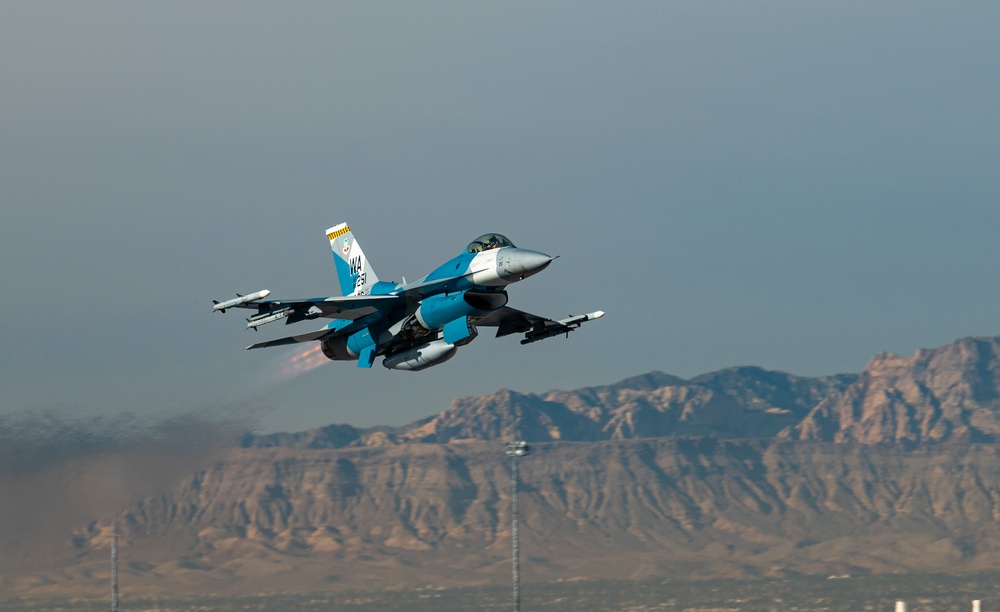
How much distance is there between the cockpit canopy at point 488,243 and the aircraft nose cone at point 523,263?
59.2 inches

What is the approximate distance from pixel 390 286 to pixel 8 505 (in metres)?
59.2

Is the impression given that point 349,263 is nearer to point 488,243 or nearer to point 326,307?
point 326,307

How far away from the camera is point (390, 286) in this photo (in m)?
69.6

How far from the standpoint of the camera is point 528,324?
7488cm

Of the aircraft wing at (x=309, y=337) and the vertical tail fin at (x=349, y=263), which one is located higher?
the vertical tail fin at (x=349, y=263)

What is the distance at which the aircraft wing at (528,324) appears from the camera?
241 ft

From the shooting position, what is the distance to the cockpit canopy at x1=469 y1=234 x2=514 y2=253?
213 feet

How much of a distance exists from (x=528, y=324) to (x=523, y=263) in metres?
12.5

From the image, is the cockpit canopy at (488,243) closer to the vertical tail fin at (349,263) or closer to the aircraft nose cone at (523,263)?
the aircraft nose cone at (523,263)

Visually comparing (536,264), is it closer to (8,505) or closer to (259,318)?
(259,318)

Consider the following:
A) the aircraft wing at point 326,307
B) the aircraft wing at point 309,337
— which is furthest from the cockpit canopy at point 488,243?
the aircraft wing at point 309,337

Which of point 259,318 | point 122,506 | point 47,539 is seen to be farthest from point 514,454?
point 47,539

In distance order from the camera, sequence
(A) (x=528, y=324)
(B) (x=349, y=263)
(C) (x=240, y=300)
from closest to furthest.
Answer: (C) (x=240, y=300)
(A) (x=528, y=324)
(B) (x=349, y=263)

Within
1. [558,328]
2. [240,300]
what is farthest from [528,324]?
[240,300]
